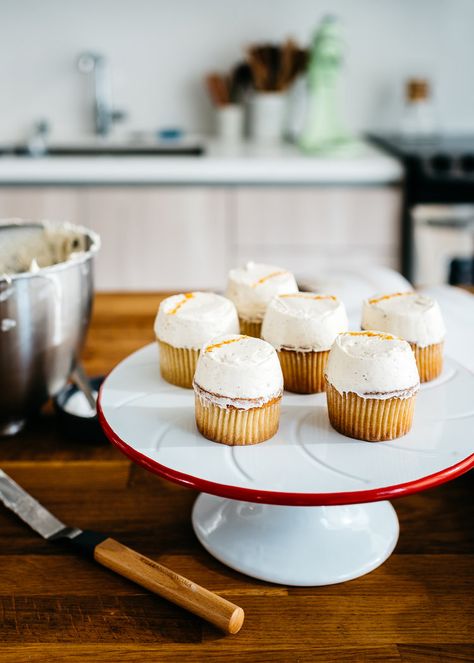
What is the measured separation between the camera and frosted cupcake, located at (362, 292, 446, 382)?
0.80 m

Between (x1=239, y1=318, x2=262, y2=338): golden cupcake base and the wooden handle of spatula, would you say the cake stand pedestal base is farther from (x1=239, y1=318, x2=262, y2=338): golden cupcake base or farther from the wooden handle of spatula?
(x1=239, y1=318, x2=262, y2=338): golden cupcake base

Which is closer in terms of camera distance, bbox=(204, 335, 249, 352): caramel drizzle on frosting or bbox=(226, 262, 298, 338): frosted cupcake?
bbox=(204, 335, 249, 352): caramel drizzle on frosting

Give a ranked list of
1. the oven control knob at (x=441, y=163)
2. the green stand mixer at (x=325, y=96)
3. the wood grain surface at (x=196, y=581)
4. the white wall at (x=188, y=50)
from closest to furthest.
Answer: the wood grain surface at (x=196, y=581) < the oven control knob at (x=441, y=163) < the green stand mixer at (x=325, y=96) < the white wall at (x=188, y=50)

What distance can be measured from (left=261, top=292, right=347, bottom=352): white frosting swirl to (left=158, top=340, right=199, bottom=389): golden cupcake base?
0.31 ft

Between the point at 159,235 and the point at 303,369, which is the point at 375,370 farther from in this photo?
the point at 159,235

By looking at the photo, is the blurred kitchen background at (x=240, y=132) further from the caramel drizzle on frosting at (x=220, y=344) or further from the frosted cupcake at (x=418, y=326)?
the caramel drizzle on frosting at (x=220, y=344)

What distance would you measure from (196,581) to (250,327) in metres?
0.33

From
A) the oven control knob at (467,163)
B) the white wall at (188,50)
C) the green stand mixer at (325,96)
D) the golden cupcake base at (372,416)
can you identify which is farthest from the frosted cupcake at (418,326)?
the white wall at (188,50)

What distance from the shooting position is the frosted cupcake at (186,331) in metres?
0.79

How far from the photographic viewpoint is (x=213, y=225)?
2.45 m

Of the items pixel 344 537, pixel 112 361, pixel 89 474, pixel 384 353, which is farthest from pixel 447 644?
pixel 112 361

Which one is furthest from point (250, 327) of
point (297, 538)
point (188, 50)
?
point (188, 50)

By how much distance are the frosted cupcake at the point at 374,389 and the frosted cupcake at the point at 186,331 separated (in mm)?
156

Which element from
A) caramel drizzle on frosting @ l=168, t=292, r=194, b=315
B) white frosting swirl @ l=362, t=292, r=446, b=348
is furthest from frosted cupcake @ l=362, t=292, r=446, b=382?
caramel drizzle on frosting @ l=168, t=292, r=194, b=315
